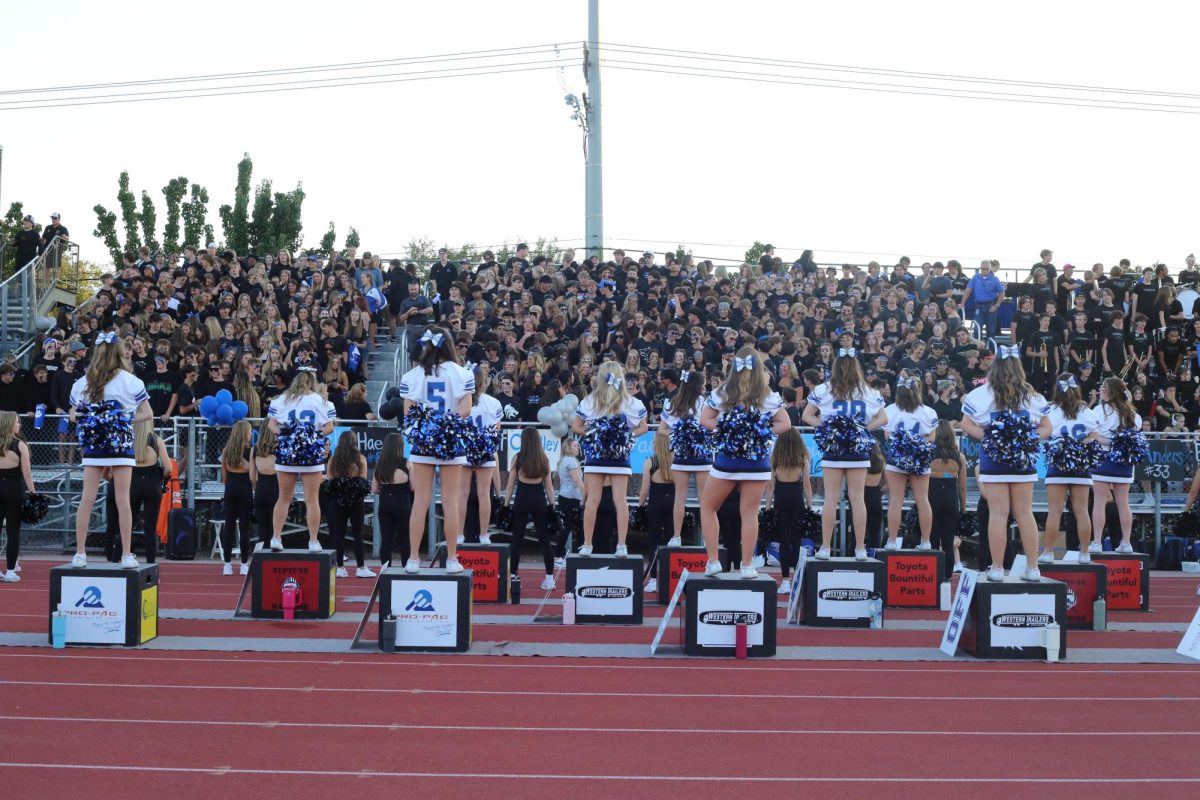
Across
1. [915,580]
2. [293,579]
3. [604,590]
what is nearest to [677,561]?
[604,590]

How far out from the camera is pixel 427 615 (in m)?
8.19

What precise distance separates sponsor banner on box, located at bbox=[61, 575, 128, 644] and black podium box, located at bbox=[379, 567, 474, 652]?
→ 1771 mm

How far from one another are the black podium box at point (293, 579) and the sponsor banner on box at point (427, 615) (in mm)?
1784

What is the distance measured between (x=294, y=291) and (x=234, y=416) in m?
4.33

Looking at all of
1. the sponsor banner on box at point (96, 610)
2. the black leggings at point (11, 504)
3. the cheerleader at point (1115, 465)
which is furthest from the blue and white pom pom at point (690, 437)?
the black leggings at point (11, 504)

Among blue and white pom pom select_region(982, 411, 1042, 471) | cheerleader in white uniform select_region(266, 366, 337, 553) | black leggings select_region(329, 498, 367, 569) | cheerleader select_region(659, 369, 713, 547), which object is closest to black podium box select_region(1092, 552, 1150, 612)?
blue and white pom pom select_region(982, 411, 1042, 471)

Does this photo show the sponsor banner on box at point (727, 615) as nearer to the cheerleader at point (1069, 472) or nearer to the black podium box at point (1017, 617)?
the black podium box at point (1017, 617)

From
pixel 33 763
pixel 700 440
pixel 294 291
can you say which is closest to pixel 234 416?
pixel 294 291

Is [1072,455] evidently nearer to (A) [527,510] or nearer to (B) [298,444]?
(A) [527,510]

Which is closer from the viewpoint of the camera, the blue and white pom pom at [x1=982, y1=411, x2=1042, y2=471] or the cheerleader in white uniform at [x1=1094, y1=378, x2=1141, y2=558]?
the blue and white pom pom at [x1=982, y1=411, x2=1042, y2=471]

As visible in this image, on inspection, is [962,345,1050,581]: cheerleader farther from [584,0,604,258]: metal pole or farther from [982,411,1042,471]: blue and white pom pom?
[584,0,604,258]: metal pole

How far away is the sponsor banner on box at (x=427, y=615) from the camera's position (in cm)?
817

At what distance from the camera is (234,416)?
48.5 feet

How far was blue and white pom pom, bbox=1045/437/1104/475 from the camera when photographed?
417 inches
